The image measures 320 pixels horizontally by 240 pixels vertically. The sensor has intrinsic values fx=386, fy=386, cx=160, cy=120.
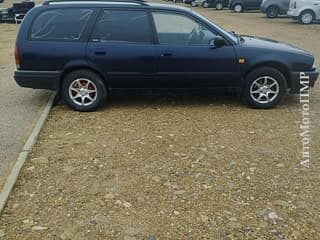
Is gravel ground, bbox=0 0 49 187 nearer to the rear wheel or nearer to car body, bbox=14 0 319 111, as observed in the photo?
car body, bbox=14 0 319 111

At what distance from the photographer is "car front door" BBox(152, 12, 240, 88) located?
599 centimetres

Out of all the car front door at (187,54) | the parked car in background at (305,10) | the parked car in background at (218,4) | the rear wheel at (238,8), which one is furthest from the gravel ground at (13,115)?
the parked car in background at (218,4)

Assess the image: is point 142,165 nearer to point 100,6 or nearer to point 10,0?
point 100,6

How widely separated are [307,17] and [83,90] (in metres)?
16.8

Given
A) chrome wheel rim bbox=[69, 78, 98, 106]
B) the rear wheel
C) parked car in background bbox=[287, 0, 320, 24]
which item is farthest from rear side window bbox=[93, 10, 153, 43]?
the rear wheel

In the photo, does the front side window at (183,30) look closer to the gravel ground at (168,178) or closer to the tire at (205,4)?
the gravel ground at (168,178)

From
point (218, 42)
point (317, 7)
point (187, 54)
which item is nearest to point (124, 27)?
point (187, 54)

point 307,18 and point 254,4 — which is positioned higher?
point 254,4

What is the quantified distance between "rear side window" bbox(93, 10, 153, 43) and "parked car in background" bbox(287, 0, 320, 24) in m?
15.8

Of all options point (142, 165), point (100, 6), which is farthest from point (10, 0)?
point (142, 165)

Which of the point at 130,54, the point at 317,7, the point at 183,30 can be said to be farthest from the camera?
the point at 317,7

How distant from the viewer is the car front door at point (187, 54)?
5988 millimetres

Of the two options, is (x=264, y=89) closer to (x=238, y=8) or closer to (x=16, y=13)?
(x=16, y=13)

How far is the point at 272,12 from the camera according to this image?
77.4 ft
